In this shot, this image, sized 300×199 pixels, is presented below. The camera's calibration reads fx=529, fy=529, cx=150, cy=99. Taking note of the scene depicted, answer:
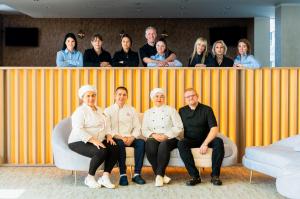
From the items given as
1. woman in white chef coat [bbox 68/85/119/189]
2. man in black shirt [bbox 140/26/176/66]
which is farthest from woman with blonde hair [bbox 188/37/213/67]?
woman in white chef coat [bbox 68/85/119/189]

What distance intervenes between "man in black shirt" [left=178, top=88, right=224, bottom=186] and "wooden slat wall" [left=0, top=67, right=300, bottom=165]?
808mm

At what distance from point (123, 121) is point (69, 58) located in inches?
56.4

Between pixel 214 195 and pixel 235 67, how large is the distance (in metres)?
2.21

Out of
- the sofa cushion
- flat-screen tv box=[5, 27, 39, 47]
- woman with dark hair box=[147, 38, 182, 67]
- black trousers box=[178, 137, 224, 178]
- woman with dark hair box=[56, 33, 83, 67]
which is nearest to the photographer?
the sofa cushion

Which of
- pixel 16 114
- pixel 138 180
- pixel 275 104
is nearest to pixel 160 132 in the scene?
pixel 138 180

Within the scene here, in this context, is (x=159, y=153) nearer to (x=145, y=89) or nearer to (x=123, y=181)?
(x=123, y=181)

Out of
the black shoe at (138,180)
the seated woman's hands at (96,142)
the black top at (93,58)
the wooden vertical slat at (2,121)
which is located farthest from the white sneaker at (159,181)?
the wooden vertical slat at (2,121)

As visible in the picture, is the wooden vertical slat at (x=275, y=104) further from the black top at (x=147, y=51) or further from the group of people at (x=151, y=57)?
the black top at (x=147, y=51)

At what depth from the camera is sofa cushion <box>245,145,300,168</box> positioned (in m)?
5.05

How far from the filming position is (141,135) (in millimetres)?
6227

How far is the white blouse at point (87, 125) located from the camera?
566 centimetres

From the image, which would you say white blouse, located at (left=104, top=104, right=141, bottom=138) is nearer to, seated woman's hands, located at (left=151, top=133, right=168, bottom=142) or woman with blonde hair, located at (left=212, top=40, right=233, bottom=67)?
seated woman's hands, located at (left=151, top=133, right=168, bottom=142)


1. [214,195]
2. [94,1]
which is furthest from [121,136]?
[94,1]

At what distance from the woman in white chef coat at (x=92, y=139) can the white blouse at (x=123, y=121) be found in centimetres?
15
